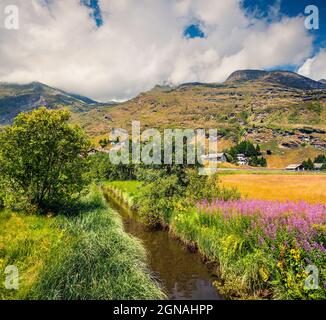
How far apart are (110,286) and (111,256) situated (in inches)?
107

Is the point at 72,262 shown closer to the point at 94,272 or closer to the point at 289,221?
the point at 94,272

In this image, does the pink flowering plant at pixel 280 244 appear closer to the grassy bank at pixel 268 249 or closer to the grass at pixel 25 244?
the grassy bank at pixel 268 249

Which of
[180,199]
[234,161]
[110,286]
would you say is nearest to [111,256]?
[110,286]

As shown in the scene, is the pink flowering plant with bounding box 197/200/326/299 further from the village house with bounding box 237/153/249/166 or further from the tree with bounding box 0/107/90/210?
the village house with bounding box 237/153/249/166

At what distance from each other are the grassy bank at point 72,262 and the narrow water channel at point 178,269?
98cm

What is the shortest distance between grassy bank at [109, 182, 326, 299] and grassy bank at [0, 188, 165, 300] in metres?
3.52

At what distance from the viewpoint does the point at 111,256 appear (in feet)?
43.0

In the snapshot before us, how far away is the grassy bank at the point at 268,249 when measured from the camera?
31.3 feet

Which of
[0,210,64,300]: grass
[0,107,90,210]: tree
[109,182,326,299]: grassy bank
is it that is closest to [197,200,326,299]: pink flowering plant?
[109,182,326,299]: grassy bank

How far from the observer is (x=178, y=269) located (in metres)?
15.1

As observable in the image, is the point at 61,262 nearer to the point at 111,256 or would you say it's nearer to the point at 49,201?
the point at 111,256

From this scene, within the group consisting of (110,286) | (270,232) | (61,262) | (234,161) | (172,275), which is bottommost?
(172,275)

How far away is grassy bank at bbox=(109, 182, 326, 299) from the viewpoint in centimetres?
953
